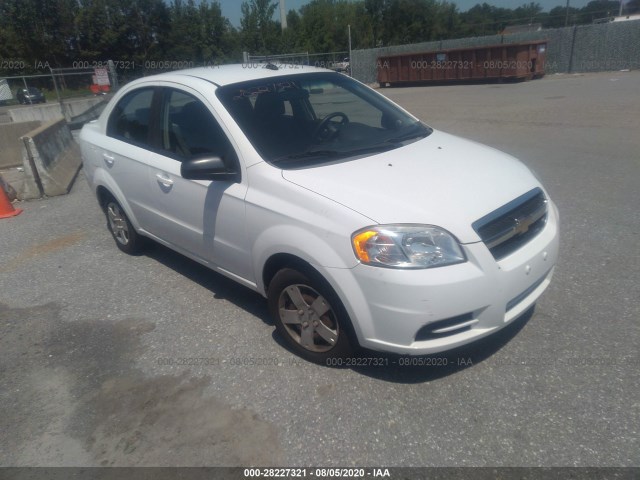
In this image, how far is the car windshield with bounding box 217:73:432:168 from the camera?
3451 millimetres

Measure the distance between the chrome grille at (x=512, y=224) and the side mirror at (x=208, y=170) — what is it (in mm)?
1612

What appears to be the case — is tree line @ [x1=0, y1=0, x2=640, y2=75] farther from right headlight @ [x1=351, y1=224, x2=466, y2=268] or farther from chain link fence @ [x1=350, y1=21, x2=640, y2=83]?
right headlight @ [x1=351, y1=224, x2=466, y2=268]

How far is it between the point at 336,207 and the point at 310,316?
2.45 ft

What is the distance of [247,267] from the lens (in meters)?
3.44

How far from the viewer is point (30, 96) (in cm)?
2253

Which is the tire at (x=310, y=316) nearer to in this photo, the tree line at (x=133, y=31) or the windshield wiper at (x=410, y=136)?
the windshield wiper at (x=410, y=136)

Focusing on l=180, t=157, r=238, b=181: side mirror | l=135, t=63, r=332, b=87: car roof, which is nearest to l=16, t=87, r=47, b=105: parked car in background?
l=135, t=63, r=332, b=87: car roof

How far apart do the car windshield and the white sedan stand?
0.01 metres

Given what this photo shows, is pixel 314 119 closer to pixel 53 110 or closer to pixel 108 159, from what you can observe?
pixel 108 159

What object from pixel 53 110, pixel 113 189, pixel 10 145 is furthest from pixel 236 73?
pixel 53 110

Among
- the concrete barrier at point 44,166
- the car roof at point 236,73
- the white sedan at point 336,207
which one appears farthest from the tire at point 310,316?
the concrete barrier at point 44,166

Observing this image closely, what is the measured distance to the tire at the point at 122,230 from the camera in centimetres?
501

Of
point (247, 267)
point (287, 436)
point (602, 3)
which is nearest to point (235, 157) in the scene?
point (247, 267)

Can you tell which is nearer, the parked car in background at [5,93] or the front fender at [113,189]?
the front fender at [113,189]
